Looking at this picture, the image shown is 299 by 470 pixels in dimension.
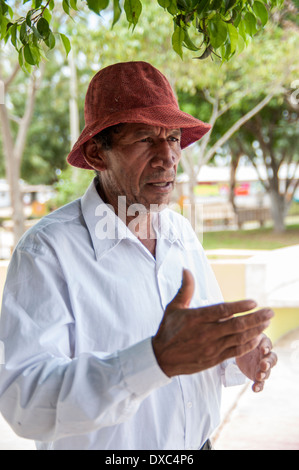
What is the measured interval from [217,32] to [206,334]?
3.52ft

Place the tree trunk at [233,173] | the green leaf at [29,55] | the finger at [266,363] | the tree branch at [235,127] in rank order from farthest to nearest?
the tree trunk at [233,173], the tree branch at [235,127], the green leaf at [29,55], the finger at [266,363]

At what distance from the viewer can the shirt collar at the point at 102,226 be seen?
1.63 meters

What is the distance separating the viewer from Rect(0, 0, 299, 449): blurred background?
17.5 feet

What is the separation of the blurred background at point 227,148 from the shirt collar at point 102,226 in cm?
54

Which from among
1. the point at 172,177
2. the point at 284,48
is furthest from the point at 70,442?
the point at 284,48

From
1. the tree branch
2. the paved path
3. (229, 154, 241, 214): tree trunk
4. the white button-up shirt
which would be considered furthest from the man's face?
(229, 154, 241, 214): tree trunk

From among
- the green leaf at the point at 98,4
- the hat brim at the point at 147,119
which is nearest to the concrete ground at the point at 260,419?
the hat brim at the point at 147,119

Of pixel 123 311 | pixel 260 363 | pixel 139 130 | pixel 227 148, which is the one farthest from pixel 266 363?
pixel 227 148

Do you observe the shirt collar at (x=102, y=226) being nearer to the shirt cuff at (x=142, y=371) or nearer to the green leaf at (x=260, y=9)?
the shirt cuff at (x=142, y=371)

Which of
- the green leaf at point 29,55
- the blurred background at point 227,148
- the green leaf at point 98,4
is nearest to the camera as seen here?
the green leaf at point 98,4

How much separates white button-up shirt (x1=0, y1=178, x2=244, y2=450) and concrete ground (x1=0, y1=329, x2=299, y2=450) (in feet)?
9.62

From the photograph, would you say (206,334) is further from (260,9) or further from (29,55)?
(29,55)

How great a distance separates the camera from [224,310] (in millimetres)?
1147

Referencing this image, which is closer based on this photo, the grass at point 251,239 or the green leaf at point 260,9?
the green leaf at point 260,9
